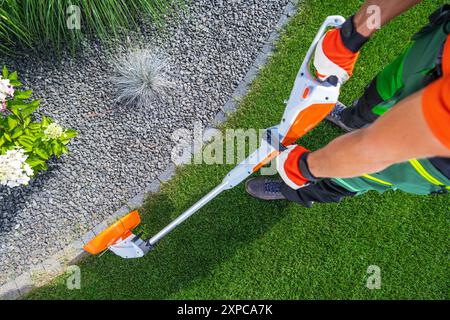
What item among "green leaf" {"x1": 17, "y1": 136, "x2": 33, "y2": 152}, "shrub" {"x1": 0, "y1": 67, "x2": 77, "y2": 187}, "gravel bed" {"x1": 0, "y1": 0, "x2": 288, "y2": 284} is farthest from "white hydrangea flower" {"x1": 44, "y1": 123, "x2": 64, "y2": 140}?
"gravel bed" {"x1": 0, "y1": 0, "x2": 288, "y2": 284}

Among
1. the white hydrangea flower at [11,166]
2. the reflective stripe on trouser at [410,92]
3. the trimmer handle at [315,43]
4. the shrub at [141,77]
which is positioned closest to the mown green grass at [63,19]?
the shrub at [141,77]

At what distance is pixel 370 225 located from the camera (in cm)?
300

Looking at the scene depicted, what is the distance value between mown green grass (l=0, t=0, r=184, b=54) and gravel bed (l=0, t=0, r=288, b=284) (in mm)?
91

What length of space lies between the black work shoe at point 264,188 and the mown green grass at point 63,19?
1222mm

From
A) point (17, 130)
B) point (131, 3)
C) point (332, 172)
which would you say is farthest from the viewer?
point (131, 3)

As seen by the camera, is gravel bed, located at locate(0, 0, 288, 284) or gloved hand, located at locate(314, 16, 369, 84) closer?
gloved hand, located at locate(314, 16, 369, 84)

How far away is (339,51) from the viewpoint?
2086 millimetres

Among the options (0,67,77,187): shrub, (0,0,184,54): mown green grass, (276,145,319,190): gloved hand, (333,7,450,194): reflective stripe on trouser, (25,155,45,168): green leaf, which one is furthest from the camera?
(0,0,184,54): mown green grass

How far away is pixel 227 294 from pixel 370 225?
105 cm

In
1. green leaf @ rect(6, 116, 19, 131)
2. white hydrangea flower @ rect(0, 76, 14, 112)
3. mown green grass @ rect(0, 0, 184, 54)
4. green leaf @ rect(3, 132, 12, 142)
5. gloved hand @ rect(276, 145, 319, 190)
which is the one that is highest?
mown green grass @ rect(0, 0, 184, 54)

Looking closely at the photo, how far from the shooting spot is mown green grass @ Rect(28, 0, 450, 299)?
296 cm

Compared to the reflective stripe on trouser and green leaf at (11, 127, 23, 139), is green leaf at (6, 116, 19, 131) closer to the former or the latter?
green leaf at (11, 127, 23, 139)
